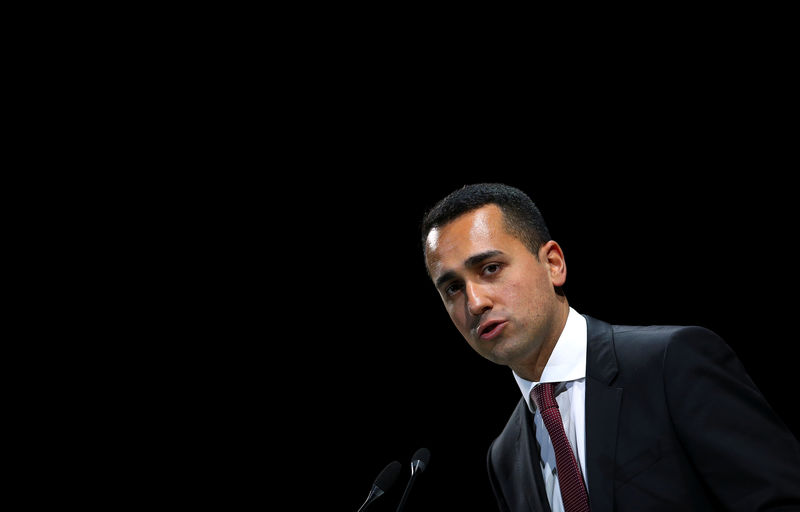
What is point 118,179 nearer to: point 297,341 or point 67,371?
point 67,371

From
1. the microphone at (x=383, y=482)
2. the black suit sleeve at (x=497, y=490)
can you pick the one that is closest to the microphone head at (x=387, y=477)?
the microphone at (x=383, y=482)

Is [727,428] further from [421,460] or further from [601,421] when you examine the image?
[421,460]

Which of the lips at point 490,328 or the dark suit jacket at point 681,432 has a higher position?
the lips at point 490,328

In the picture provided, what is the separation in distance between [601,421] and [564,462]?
0.16m

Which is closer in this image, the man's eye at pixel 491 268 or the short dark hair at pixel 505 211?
the man's eye at pixel 491 268

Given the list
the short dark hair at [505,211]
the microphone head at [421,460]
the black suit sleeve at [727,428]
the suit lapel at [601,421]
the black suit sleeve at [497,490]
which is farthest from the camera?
the black suit sleeve at [497,490]

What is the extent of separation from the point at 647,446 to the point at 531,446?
18.5 inches

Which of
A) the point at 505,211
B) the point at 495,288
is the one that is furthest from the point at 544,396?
the point at 505,211

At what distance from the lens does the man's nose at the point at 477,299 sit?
75.5 inches

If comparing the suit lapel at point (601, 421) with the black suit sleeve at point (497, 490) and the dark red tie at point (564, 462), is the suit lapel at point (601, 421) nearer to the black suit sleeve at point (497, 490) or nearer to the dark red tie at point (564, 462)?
the dark red tie at point (564, 462)

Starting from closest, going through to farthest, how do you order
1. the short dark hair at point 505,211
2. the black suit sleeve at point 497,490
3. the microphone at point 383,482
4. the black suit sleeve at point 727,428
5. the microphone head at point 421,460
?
the black suit sleeve at point 727,428 → the microphone at point 383,482 → the microphone head at point 421,460 → the short dark hair at point 505,211 → the black suit sleeve at point 497,490

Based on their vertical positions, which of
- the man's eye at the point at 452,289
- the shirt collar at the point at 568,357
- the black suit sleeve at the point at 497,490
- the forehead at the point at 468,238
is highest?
the forehead at the point at 468,238

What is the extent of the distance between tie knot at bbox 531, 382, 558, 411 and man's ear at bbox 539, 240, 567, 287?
1.06 feet

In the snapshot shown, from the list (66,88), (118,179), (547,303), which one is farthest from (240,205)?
(547,303)
